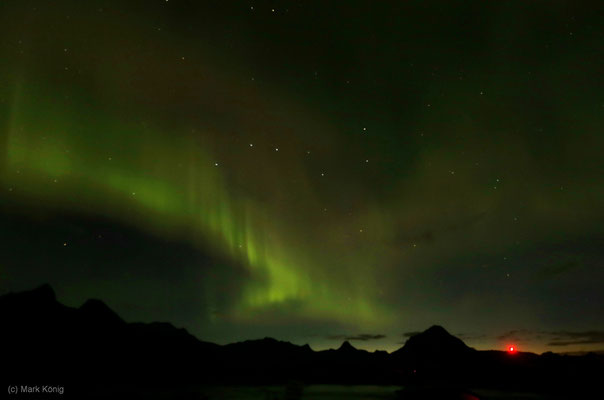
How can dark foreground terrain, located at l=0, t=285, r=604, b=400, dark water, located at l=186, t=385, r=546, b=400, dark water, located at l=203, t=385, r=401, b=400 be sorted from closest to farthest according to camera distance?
dark water, located at l=203, t=385, r=401, b=400 → dark water, located at l=186, t=385, r=546, b=400 → dark foreground terrain, located at l=0, t=285, r=604, b=400

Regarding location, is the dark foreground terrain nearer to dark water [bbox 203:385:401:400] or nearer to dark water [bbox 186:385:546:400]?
dark water [bbox 186:385:546:400]

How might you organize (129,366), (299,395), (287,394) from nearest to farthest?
(299,395) → (287,394) → (129,366)

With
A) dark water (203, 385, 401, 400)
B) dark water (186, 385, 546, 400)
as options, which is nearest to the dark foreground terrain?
dark water (186, 385, 546, 400)

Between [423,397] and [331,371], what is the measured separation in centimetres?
16357

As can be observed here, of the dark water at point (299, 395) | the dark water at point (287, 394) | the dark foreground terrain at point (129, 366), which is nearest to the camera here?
Answer: the dark water at point (287, 394)

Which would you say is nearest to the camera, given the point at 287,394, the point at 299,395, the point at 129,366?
the point at 299,395

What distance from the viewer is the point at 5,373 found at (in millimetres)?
110812

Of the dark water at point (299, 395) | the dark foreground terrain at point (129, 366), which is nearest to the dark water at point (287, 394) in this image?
the dark water at point (299, 395)

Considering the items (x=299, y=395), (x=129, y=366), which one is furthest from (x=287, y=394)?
Result: (x=129, y=366)

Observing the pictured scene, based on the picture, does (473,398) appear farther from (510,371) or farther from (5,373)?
(510,371)

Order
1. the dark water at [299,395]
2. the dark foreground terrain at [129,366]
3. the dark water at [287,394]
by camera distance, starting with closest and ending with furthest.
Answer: the dark water at [287,394]
the dark water at [299,395]
the dark foreground terrain at [129,366]

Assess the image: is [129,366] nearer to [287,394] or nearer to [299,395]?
[287,394]

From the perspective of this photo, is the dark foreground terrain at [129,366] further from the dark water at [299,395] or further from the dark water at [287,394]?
the dark water at [287,394]

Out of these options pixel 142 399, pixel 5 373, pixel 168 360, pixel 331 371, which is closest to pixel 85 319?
pixel 168 360
